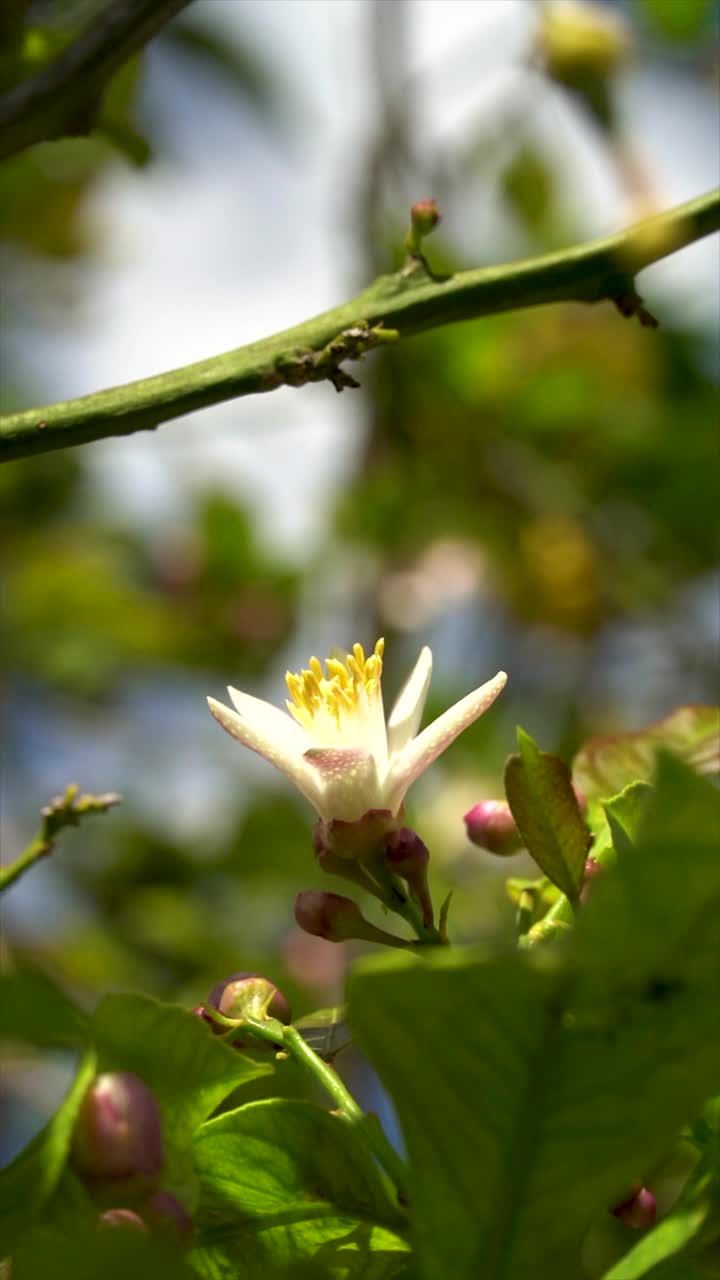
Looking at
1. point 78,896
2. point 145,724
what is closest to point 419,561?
point 145,724

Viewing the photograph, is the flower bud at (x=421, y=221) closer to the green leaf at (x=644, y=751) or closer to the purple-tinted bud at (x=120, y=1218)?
the green leaf at (x=644, y=751)

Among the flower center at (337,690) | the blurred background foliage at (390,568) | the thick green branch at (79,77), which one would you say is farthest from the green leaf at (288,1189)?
the blurred background foliage at (390,568)

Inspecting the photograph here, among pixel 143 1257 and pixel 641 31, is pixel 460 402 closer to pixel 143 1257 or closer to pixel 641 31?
pixel 641 31

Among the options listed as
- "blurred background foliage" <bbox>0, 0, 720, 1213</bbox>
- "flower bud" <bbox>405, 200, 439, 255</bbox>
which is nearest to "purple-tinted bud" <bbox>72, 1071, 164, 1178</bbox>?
"flower bud" <bbox>405, 200, 439, 255</bbox>

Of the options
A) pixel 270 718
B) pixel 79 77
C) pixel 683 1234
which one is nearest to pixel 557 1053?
pixel 683 1234

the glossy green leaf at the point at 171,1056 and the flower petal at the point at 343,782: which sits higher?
the flower petal at the point at 343,782

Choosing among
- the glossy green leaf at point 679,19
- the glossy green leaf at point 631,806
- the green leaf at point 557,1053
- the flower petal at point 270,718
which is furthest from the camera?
the glossy green leaf at point 679,19
